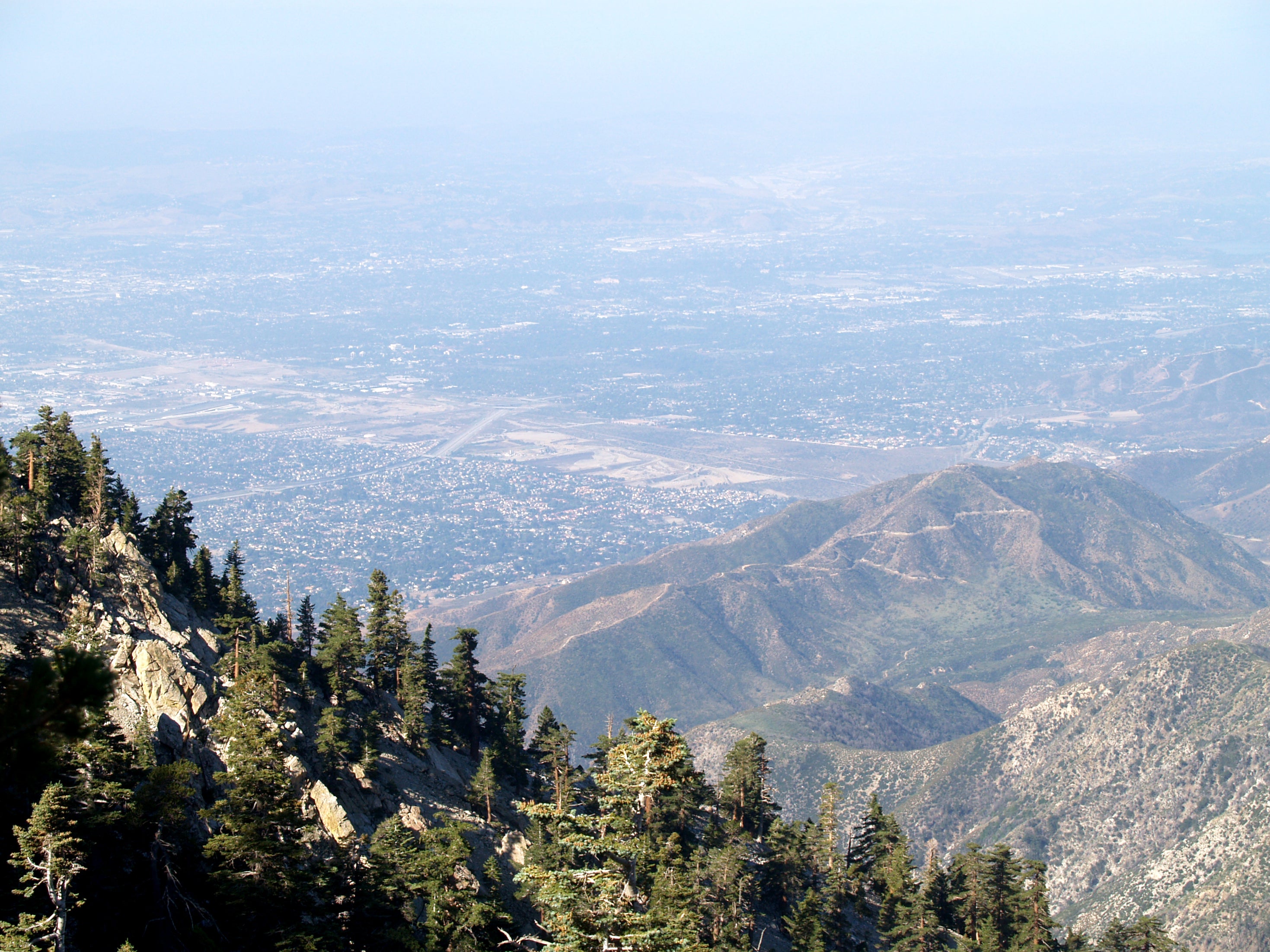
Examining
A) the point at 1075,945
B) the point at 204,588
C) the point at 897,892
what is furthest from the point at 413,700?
the point at 1075,945

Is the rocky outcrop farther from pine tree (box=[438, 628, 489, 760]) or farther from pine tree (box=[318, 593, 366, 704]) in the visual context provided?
pine tree (box=[438, 628, 489, 760])

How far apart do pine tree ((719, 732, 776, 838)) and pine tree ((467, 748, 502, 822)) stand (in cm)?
1617

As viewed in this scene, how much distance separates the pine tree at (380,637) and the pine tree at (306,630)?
3067 millimetres

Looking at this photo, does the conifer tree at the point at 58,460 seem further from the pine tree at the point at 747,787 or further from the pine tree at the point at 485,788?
the pine tree at the point at 747,787

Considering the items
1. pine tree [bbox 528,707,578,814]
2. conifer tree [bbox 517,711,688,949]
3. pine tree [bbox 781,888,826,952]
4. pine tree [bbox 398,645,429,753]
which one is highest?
conifer tree [bbox 517,711,688,949]

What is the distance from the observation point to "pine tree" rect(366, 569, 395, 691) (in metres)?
61.8

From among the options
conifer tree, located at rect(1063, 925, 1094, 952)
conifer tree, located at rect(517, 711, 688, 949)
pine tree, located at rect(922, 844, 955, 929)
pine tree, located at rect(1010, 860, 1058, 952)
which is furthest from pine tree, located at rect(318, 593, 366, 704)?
conifer tree, located at rect(1063, 925, 1094, 952)

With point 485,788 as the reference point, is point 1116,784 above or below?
below

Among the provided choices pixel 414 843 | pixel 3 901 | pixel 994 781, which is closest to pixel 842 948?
pixel 414 843

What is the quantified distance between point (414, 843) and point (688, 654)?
14238 centimetres

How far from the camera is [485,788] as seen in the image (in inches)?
2053

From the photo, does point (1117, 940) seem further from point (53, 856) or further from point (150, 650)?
point (53, 856)

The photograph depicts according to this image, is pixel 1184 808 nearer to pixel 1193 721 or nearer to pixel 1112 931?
pixel 1193 721

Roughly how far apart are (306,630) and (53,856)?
37654mm
